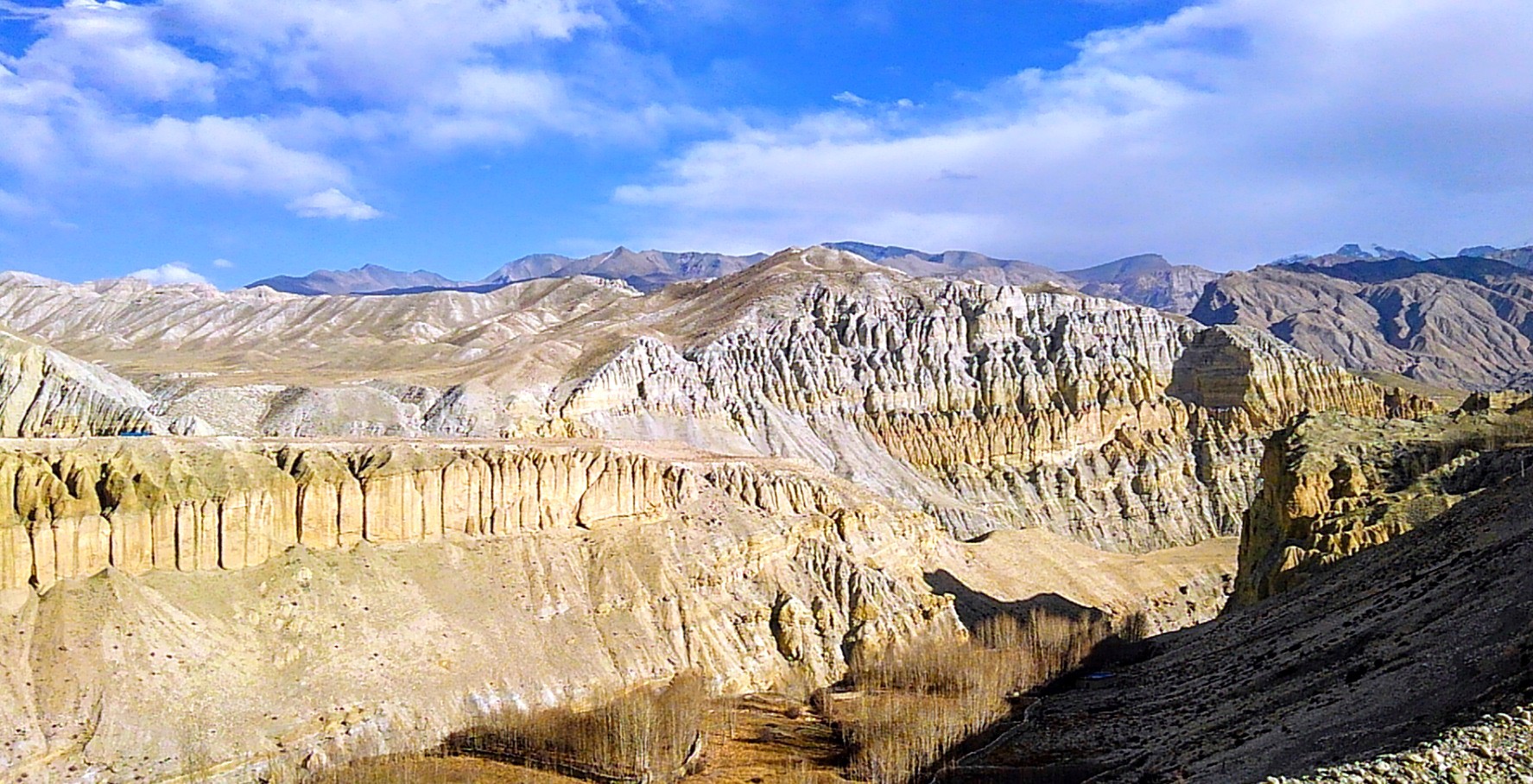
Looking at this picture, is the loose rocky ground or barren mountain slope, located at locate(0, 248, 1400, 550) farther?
barren mountain slope, located at locate(0, 248, 1400, 550)

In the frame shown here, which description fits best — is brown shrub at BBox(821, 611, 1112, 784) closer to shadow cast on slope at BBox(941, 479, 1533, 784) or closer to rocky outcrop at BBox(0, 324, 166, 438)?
shadow cast on slope at BBox(941, 479, 1533, 784)

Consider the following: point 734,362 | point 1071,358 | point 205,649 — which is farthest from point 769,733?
point 1071,358

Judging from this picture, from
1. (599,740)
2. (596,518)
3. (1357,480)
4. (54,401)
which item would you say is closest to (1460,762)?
(599,740)

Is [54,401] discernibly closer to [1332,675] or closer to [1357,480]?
[1332,675]

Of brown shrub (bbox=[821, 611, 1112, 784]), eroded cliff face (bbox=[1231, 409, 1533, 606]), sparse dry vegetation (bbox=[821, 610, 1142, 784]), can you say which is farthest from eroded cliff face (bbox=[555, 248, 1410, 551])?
brown shrub (bbox=[821, 611, 1112, 784])

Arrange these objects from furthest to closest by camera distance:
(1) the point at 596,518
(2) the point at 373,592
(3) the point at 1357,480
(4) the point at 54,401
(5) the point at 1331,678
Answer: (4) the point at 54,401 → (3) the point at 1357,480 → (1) the point at 596,518 → (2) the point at 373,592 → (5) the point at 1331,678
